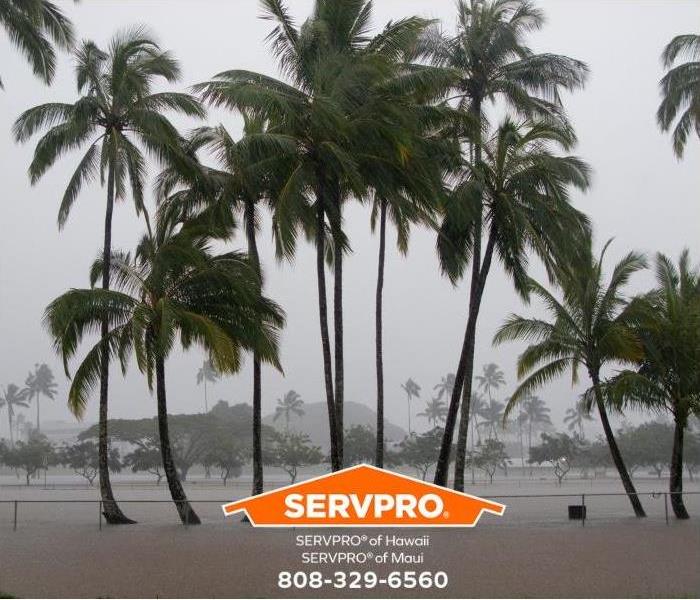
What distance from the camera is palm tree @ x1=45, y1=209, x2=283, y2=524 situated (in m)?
20.3

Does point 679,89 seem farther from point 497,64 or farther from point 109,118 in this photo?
point 109,118

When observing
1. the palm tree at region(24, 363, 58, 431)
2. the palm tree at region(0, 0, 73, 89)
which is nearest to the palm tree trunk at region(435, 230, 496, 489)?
the palm tree at region(0, 0, 73, 89)

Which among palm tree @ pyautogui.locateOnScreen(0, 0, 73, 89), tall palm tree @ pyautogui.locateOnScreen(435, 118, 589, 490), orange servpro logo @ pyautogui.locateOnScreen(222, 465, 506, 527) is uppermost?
palm tree @ pyautogui.locateOnScreen(0, 0, 73, 89)

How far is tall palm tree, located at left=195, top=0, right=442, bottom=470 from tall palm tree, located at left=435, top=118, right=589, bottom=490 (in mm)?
3108

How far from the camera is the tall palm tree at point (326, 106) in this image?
60.7 feet

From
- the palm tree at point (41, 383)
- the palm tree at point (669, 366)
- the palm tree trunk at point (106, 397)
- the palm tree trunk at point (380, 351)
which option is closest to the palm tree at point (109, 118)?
the palm tree trunk at point (106, 397)

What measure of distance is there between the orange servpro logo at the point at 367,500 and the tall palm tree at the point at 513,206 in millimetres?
9091

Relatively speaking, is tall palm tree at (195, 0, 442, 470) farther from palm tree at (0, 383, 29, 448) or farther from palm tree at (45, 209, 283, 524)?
palm tree at (0, 383, 29, 448)

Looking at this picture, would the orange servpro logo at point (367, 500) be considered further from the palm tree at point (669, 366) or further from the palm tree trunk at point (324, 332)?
the palm tree at point (669, 366)

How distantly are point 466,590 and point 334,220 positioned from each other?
1023cm

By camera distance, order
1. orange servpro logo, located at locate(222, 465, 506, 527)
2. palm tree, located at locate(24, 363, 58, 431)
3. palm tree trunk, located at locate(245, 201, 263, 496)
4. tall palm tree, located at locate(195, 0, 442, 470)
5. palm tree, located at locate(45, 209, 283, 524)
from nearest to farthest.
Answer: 1. orange servpro logo, located at locate(222, 465, 506, 527)
2. tall palm tree, located at locate(195, 0, 442, 470)
3. palm tree, located at locate(45, 209, 283, 524)
4. palm tree trunk, located at locate(245, 201, 263, 496)
5. palm tree, located at locate(24, 363, 58, 431)

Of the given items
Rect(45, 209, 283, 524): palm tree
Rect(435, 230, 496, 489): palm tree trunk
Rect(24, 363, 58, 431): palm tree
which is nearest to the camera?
Rect(45, 209, 283, 524): palm tree

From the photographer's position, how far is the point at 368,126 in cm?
1884

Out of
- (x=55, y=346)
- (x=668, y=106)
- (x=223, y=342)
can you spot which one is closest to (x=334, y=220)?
(x=223, y=342)
